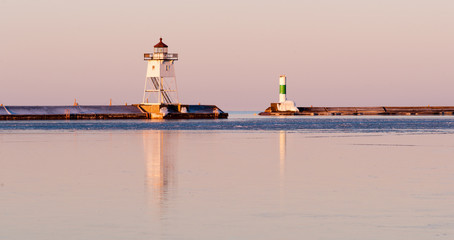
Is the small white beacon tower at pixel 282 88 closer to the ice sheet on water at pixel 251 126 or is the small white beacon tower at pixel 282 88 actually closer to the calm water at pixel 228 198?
the ice sheet on water at pixel 251 126

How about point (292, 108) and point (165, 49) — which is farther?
point (292, 108)

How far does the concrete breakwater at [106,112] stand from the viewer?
125312mm

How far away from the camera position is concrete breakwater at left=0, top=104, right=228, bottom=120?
12531cm

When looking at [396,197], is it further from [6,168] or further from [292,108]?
[292,108]

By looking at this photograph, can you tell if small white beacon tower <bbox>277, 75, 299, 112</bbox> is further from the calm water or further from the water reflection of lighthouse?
the calm water

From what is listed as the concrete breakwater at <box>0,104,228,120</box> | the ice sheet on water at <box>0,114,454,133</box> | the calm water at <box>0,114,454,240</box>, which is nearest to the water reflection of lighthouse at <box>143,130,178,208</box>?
the calm water at <box>0,114,454,240</box>

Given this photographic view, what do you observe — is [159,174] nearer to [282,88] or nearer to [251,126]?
[251,126]

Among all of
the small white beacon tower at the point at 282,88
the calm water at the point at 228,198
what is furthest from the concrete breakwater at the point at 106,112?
the calm water at the point at 228,198

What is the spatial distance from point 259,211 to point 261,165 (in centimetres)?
1139

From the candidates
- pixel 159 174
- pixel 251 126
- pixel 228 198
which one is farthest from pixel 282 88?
pixel 228 198

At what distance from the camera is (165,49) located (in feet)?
393

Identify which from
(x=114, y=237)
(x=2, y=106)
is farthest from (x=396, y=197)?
(x=2, y=106)

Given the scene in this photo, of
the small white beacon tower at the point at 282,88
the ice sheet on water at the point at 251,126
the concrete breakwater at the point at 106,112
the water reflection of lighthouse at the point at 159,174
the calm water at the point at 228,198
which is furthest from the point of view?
the small white beacon tower at the point at 282,88

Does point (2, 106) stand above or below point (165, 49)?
below
